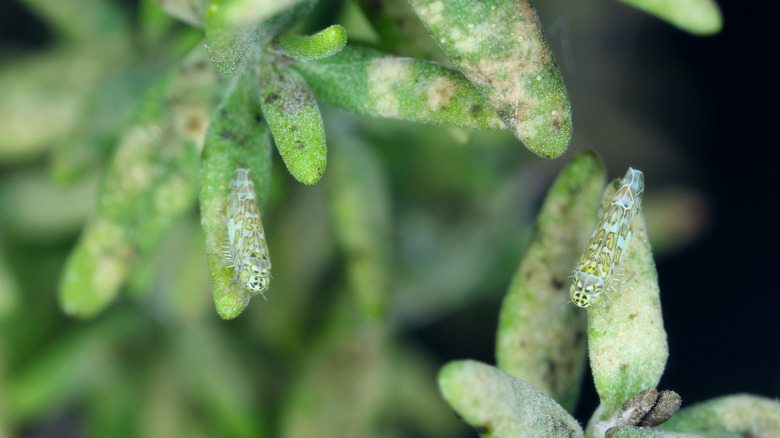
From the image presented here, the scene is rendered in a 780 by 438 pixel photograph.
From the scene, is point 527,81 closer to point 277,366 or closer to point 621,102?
point 277,366

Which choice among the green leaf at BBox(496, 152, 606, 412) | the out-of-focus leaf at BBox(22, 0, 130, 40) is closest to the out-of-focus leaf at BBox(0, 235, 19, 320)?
the out-of-focus leaf at BBox(22, 0, 130, 40)

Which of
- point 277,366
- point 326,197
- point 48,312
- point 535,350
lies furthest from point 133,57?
point 535,350

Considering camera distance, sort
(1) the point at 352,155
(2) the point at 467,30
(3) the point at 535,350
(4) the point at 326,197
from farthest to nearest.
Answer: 1. (4) the point at 326,197
2. (1) the point at 352,155
3. (3) the point at 535,350
4. (2) the point at 467,30

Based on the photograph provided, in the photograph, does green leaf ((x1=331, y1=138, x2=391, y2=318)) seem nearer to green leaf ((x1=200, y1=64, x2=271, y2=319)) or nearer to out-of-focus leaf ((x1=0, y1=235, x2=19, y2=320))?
green leaf ((x1=200, y1=64, x2=271, y2=319))

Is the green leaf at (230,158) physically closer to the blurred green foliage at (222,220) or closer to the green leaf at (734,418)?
the blurred green foliage at (222,220)

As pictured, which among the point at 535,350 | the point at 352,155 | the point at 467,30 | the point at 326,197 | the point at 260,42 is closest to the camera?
the point at 467,30

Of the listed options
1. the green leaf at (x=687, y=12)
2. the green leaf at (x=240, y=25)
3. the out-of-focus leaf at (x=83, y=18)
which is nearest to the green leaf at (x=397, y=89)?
the green leaf at (x=240, y=25)
